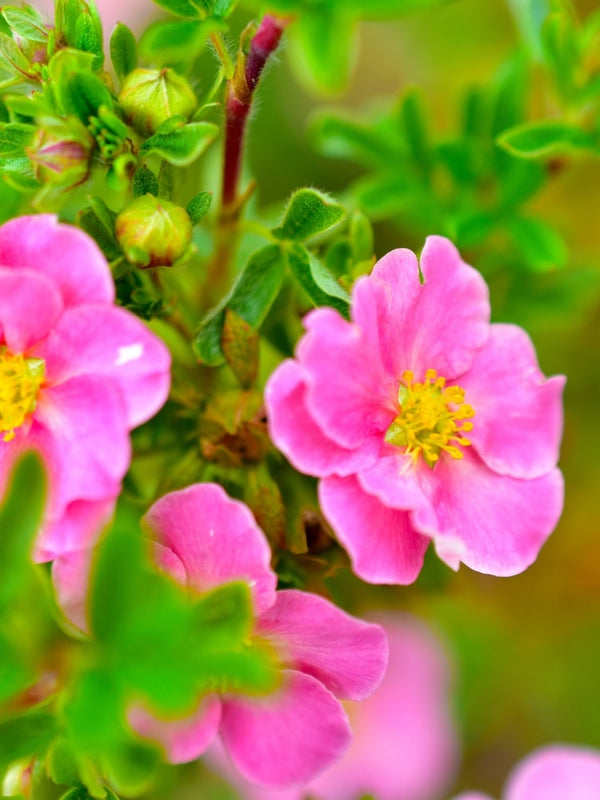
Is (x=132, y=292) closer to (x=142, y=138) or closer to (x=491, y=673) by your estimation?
(x=142, y=138)

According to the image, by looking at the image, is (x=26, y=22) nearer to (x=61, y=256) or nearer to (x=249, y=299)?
(x=61, y=256)

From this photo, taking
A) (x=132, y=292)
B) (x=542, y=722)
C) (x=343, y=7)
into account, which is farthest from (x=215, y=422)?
(x=542, y=722)

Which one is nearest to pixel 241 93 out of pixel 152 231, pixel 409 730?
pixel 152 231

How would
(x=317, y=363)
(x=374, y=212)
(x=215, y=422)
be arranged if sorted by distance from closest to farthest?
(x=317, y=363)
(x=215, y=422)
(x=374, y=212)

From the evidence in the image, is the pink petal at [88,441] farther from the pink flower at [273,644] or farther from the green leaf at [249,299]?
the green leaf at [249,299]

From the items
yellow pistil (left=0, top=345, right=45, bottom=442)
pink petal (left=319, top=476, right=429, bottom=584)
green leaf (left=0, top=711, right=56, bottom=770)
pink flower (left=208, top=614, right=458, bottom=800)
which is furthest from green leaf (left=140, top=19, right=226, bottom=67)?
pink flower (left=208, top=614, right=458, bottom=800)

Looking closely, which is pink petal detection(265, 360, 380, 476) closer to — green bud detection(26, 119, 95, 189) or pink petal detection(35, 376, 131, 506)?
pink petal detection(35, 376, 131, 506)
